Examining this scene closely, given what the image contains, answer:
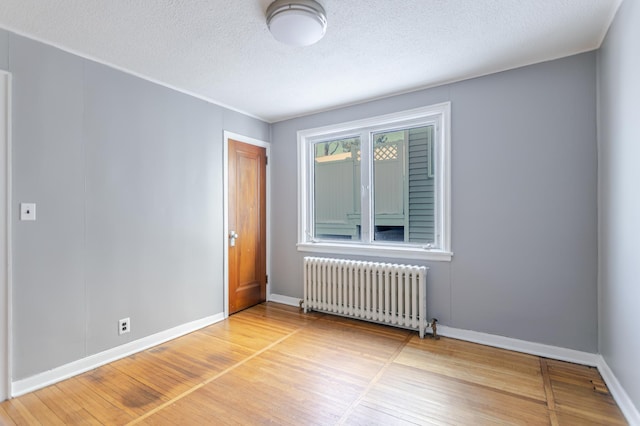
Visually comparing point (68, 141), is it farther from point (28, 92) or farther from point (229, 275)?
point (229, 275)

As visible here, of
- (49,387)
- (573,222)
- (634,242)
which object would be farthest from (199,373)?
(573,222)

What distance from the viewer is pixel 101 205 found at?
8.31 feet

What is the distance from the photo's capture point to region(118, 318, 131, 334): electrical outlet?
264cm

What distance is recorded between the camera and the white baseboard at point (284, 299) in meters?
4.07

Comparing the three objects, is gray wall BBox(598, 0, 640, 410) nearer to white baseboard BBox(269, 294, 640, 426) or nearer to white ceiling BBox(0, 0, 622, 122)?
white baseboard BBox(269, 294, 640, 426)

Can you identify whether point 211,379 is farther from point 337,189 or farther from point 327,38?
point 327,38

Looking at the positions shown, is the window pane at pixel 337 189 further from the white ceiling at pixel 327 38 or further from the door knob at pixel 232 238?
the door knob at pixel 232 238

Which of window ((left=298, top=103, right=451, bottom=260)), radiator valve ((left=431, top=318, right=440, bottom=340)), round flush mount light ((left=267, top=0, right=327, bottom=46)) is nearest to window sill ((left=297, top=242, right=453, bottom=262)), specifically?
window ((left=298, top=103, right=451, bottom=260))

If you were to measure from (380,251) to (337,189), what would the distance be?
39.8 inches

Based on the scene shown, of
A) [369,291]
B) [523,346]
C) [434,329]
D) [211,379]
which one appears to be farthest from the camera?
[369,291]

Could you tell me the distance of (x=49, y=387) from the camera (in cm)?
217

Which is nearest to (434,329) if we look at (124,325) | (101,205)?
(124,325)

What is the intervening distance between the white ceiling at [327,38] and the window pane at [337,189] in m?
0.93

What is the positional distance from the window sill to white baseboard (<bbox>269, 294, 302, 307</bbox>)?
0.69 metres
